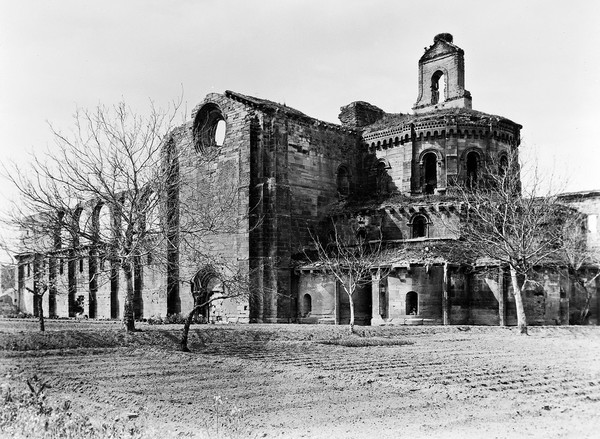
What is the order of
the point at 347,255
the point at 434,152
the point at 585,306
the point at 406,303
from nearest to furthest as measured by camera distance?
the point at 406,303 < the point at 347,255 < the point at 585,306 < the point at 434,152

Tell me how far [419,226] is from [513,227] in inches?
361

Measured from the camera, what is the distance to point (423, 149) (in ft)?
127

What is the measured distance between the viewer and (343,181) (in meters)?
40.8

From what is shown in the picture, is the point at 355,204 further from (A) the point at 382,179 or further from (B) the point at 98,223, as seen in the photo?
(B) the point at 98,223

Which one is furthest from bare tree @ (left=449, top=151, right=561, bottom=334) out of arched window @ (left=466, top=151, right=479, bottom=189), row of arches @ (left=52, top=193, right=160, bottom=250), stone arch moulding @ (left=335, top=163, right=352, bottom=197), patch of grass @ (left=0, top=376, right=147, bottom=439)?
patch of grass @ (left=0, top=376, right=147, bottom=439)

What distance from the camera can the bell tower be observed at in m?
42.5

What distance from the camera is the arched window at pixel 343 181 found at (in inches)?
1591

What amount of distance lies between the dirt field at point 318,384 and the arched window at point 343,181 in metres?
19.8

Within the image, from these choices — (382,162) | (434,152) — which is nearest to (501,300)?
(434,152)

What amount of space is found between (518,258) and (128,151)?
54.9 feet

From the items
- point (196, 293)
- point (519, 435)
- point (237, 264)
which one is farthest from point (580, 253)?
point (519, 435)

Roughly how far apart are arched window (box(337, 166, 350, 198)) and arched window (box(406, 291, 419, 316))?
33.5 ft

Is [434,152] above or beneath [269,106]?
beneath

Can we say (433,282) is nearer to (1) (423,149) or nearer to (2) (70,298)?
(1) (423,149)
